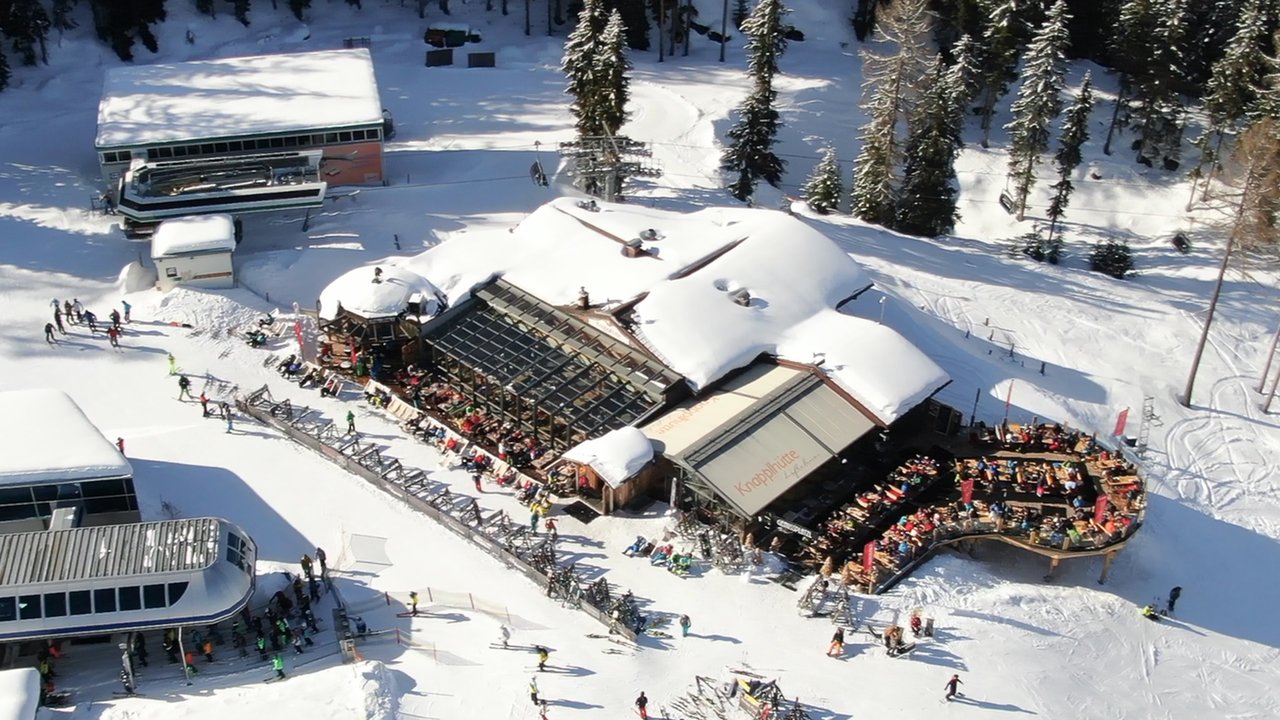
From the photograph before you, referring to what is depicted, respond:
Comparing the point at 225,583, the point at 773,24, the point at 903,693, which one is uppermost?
the point at 773,24

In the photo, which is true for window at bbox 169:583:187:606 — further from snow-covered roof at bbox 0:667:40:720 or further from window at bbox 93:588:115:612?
snow-covered roof at bbox 0:667:40:720

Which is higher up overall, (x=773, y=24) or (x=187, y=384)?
(x=773, y=24)

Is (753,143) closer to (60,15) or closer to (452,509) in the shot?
(452,509)

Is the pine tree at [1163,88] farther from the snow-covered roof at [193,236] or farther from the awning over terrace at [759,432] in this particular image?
the snow-covered roof at [193,236]

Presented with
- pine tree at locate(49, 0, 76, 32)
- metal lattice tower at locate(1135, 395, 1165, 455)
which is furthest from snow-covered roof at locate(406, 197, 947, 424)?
pine tree at locate(49, 0, 76, 32)

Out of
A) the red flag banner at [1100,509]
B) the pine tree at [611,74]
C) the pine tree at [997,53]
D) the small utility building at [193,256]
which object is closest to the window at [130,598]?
the small utility building at [193,256]

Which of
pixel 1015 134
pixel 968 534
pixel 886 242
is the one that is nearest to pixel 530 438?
pixel 968 534

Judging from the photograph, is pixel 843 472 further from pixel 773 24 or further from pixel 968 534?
pixel 773 24
